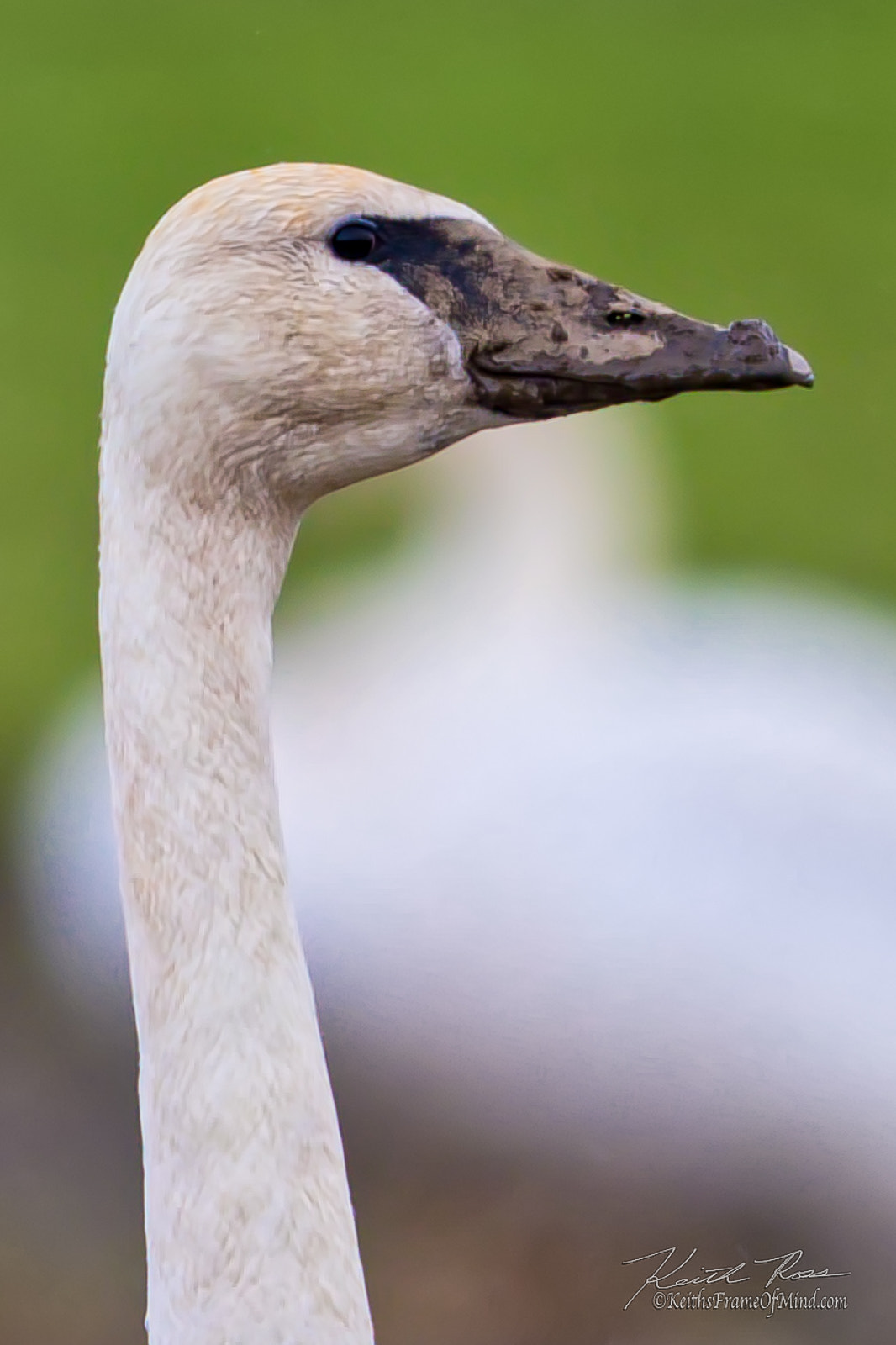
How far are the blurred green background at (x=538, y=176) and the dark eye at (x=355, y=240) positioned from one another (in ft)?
7.45

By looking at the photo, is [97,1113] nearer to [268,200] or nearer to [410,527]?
[410,527]

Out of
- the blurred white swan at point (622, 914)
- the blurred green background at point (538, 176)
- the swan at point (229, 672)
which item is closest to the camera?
the swan at point (229, 672)

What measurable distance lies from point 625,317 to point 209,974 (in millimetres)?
356

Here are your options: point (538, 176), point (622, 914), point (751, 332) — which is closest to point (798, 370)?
point (751, 332)

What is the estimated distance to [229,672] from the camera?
0.73 m

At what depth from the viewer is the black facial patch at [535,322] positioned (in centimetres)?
77

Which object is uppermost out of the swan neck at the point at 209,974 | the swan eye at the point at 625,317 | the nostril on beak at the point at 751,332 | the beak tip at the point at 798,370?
the swan eye at the point at 625,317

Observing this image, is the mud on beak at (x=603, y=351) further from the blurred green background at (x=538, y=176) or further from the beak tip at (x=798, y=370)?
the blurred green background at (x=538, y=176)

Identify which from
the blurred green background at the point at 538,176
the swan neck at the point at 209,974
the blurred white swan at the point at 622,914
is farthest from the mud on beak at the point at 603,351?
the blurred green background at the point at 538,176

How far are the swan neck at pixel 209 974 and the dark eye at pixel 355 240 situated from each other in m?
0.13

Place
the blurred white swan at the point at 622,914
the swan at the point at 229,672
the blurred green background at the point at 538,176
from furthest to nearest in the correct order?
1. the blurred green background at the point at 538,176
2. the blurred white swan at the point at 622,914
3. the swan at the point at 229,672

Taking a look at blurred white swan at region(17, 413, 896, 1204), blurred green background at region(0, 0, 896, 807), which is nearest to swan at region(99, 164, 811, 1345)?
blurred white swan at region(17, 413, 896, 1204)

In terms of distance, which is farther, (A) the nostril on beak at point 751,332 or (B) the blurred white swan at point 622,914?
(B) the blurred white swan at point 622,914

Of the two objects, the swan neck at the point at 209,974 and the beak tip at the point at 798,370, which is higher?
the beak tip at the point at 798,370
